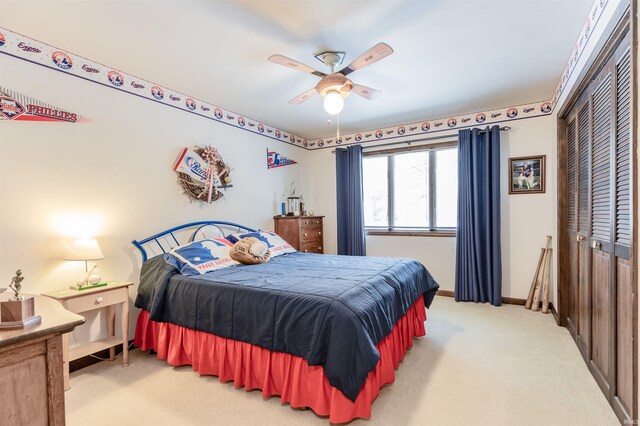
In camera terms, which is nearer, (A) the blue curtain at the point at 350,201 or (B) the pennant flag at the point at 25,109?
(B) the pennant flag at the point at 25,109

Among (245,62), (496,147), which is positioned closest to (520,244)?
(496,147)

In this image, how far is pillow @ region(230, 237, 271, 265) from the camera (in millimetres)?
3095

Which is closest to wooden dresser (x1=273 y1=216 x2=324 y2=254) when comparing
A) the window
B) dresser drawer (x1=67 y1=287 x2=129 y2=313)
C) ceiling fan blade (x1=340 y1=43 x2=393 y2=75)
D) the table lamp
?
the window

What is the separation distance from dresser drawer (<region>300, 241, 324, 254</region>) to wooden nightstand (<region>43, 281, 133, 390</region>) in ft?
7.90

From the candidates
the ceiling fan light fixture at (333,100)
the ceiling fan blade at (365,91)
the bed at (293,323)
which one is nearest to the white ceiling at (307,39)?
the ceiling fan blade at (365,91)

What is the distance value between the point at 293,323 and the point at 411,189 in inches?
135

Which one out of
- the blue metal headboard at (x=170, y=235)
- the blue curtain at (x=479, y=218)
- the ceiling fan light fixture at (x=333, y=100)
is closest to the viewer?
the ceiling fan light fixture at (x=333, y=100)

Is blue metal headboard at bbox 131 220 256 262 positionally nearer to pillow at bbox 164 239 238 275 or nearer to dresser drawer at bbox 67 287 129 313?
pillow at bbox 164 239 238 275

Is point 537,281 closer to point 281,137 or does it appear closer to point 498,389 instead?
point 498,389

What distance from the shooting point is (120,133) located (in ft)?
9.46

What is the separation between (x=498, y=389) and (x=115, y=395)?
2.69 m

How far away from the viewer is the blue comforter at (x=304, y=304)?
1800 mm

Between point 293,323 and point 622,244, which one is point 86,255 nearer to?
point 293,323

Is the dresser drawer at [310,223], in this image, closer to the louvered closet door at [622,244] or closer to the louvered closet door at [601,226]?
the louvered closet door at [601,226]
